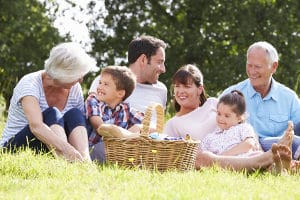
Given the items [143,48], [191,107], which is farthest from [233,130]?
[143,48]

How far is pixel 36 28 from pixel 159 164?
1288 cm

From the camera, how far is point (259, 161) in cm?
522

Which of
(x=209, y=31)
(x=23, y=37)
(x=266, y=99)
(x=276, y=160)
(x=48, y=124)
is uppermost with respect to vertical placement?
(x=209, y=31)

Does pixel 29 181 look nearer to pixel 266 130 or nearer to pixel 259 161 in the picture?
pixel 259 161

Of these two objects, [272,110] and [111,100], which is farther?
[272,110]

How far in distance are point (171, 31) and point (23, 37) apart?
3713 millimetres

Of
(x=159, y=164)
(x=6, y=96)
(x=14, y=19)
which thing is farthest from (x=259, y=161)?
(x=14, y=19)

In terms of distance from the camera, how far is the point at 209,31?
1756cm

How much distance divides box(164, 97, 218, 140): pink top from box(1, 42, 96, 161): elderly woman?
0.87 meters

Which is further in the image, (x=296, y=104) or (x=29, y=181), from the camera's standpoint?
(x=296, y=104)

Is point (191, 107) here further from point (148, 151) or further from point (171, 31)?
point (171, 31)

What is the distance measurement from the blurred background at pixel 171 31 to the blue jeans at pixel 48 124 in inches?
444

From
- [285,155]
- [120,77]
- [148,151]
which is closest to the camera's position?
[148,151]

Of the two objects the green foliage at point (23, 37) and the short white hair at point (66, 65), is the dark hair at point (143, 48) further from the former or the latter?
the green foliage at point (23, 37)
